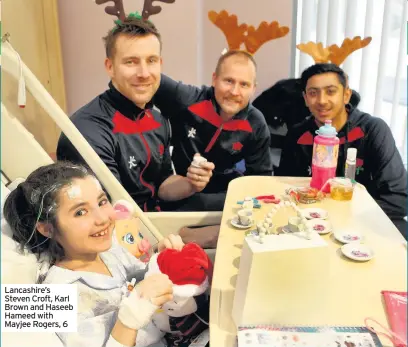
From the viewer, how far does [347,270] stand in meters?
0.86

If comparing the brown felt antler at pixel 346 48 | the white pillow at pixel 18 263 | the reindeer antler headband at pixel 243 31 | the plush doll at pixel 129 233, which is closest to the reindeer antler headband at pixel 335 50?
the brown felt antler at pixel 346 48

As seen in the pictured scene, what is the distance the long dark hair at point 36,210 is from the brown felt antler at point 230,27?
733 millimetres

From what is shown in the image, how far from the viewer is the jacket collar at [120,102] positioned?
50.3 inches

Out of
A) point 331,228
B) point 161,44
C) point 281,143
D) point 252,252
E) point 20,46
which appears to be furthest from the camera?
point 281,143

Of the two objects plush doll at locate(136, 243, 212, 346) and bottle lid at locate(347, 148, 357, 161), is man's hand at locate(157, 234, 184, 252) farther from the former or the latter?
bottle lid at locate(347, 148, 357, 161)

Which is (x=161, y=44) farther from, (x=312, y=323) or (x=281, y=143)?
(x=312, y=323)

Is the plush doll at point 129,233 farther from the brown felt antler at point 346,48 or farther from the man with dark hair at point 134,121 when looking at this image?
the brown felt antler at point 346,48

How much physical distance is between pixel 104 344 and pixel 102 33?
87cm

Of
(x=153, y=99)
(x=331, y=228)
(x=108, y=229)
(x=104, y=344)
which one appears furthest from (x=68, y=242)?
(x=153, y=99)

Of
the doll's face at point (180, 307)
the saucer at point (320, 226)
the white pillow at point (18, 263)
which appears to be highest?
the white pillow at point (18, 263)

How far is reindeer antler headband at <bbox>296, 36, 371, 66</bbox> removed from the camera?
1383mm

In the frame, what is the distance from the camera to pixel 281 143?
5.38 feet

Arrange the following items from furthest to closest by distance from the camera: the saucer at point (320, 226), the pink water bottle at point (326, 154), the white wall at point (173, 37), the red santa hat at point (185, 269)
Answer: the white wall at point (173, 37) < the pink water bottle at point (326, 154) < the saucer at point (320, 226) < the red santa hat at point (185, 269)

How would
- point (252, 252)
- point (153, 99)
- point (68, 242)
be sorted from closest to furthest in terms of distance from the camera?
point (252, 252) → point (68, 242) → point (153, 99)
